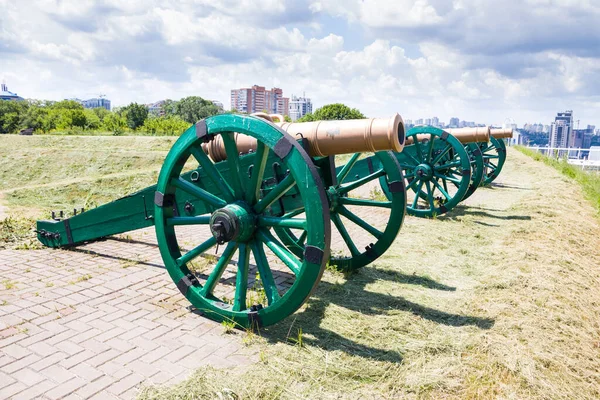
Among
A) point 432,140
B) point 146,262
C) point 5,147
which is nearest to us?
point 146,262

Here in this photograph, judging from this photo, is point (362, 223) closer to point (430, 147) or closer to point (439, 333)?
point (439, 333)

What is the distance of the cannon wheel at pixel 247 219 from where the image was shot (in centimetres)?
323

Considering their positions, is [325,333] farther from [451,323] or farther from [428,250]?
[428,250]

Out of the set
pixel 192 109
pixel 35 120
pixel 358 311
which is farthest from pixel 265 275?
pixel 192 109

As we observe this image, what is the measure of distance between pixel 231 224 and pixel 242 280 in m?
0.46

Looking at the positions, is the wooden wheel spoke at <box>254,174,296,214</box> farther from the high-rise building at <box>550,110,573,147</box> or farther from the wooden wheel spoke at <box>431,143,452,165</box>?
the high-rise building at <box>550,110,573,147</box>

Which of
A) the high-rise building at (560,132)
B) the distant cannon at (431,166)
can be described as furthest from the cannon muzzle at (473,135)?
the high-rise building at (560,132)

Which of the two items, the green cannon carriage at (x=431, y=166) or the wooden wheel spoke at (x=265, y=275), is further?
the green cannon carriage at (x=431, y=166)

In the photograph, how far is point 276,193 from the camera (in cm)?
360

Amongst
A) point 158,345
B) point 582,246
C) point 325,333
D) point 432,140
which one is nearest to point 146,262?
point 158,345

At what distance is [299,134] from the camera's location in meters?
3.74

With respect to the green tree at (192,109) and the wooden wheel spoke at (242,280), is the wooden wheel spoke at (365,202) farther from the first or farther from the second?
the green tree at (192,109)

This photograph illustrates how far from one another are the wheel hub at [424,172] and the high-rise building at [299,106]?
164096mm

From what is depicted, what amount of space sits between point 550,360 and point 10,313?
421 centimetres
